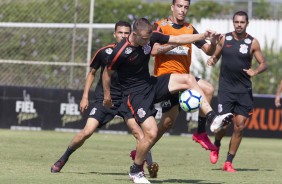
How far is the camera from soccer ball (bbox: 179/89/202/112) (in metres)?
11.8

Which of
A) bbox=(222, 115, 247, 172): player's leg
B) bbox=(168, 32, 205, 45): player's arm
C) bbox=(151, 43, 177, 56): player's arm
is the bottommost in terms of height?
bbox=(222, 115, 247, 172): player's leg

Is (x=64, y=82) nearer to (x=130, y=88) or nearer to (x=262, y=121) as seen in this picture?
(x=262, y=121)

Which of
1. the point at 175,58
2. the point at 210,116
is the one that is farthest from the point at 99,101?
the point at 210,116

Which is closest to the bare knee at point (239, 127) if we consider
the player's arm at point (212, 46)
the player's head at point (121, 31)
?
the player's arm at point (212, 46)

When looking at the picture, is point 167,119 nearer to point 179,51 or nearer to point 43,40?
point 179,51

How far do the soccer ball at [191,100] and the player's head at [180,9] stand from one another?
167 centimetres

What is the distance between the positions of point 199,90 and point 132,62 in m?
0.99

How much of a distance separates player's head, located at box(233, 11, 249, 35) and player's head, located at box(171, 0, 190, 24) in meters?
1.80

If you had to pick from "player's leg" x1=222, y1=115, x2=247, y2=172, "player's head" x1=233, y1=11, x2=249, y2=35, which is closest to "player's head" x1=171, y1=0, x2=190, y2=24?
"player's head" x1=233, y1=11, x2=249, y2=35

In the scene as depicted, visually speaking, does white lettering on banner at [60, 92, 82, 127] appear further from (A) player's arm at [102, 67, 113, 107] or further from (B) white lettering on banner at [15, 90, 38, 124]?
(A) player's arm at [102, 67, 113, 107]

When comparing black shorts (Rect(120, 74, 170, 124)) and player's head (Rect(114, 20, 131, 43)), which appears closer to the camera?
black shorts (Rect(120, 74, 170, 124))

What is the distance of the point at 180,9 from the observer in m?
13.2

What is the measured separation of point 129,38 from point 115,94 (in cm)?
178

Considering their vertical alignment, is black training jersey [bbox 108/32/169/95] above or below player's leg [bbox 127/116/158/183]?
above
